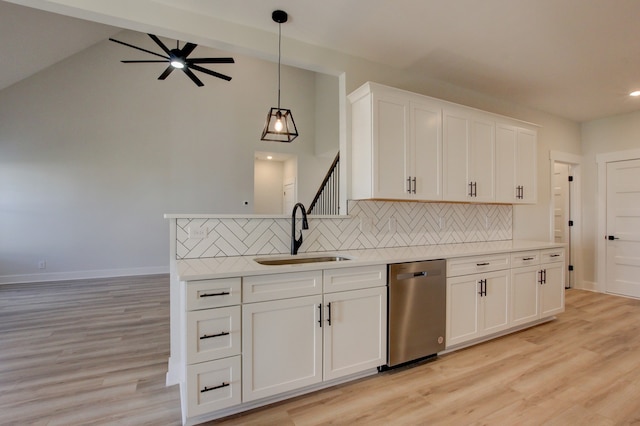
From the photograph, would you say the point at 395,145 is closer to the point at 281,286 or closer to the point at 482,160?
the point at 482,160

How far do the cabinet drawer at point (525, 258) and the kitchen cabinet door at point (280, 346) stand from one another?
2.21 meters

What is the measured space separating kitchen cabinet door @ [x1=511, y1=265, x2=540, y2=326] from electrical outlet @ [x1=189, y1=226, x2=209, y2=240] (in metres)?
2.92

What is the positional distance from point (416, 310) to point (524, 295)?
1.55 metres

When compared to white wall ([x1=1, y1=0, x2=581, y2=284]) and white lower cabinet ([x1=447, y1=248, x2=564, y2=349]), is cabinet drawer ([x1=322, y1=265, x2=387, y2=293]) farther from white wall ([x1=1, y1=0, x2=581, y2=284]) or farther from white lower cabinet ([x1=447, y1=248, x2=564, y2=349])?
white wall ([x1=1, y1=0, x2=581, y2=284])

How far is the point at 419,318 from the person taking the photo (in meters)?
2.38

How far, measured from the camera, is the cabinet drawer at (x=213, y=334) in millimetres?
1648

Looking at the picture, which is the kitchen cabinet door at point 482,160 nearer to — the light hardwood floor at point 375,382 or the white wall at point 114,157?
the light hardwood floor at point 375,382

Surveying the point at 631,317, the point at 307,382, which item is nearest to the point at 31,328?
the point at 307,382

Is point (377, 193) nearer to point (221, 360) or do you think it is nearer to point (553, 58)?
point (221, 360)

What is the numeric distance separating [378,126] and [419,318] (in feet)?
5.33

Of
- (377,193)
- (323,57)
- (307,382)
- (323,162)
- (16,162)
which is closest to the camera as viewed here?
(307,382)

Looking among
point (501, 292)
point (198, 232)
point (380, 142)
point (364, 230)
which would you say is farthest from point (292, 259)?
point (501, 292)

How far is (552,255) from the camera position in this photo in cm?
338

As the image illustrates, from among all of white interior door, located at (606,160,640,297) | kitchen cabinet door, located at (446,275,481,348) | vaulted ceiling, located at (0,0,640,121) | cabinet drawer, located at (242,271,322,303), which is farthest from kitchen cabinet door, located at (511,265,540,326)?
white interior door, located at (606,160,640,297)
